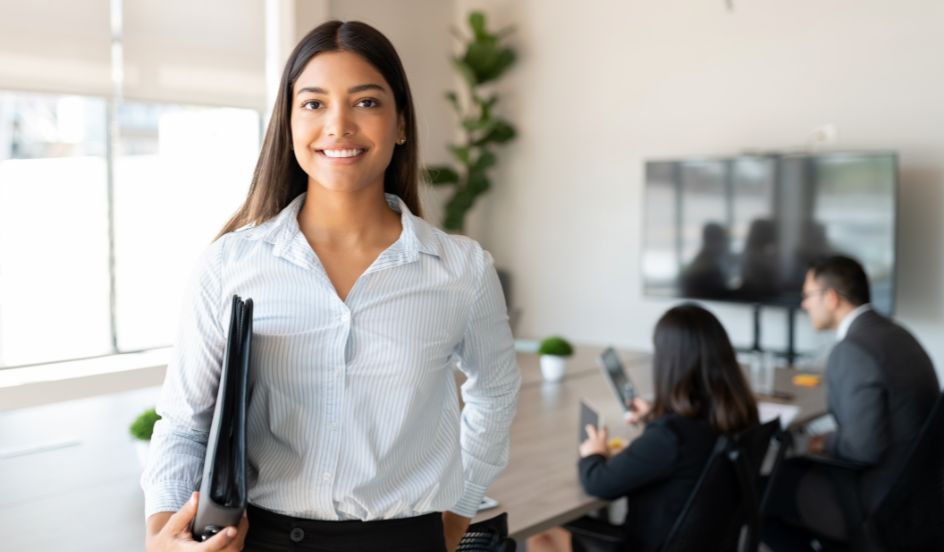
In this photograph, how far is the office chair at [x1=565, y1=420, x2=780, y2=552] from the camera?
2156mm

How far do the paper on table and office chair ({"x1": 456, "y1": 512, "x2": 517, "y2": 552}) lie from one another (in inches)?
64.7

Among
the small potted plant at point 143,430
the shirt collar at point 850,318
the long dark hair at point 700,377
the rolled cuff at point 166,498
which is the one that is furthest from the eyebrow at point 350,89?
the shirt collar at point 850,318

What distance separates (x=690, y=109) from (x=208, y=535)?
17.0 feet

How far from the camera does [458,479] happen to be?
53.0 inches

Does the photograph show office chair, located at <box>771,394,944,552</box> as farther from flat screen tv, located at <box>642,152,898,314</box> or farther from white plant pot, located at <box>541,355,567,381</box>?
flat screen tv, located at <box>642,152,898,314</box>

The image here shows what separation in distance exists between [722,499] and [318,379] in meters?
1.36

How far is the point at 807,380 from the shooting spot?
12.6 feet

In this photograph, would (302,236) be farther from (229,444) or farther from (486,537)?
(486,537)

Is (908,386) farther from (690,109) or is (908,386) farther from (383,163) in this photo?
(690,109)

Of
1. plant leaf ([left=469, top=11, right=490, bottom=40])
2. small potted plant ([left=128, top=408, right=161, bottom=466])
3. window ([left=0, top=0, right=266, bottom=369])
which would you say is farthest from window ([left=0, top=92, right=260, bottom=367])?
small potted plant ([left=128, top=408, right=161, bottom=466])

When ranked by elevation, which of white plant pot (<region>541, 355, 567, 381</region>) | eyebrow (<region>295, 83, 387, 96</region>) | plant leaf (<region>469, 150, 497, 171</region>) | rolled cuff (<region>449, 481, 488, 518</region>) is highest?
plant leaf (<region>469, 150, 497, 171</region>)

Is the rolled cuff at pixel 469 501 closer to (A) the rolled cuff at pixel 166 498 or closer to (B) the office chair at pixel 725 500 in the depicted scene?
(A) the rolled cuff at pixel 166 498

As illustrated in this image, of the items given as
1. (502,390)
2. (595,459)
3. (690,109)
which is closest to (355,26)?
(502,390)

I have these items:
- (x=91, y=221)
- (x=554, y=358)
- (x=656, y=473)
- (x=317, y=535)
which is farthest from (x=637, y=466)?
(x=91, y=221)
